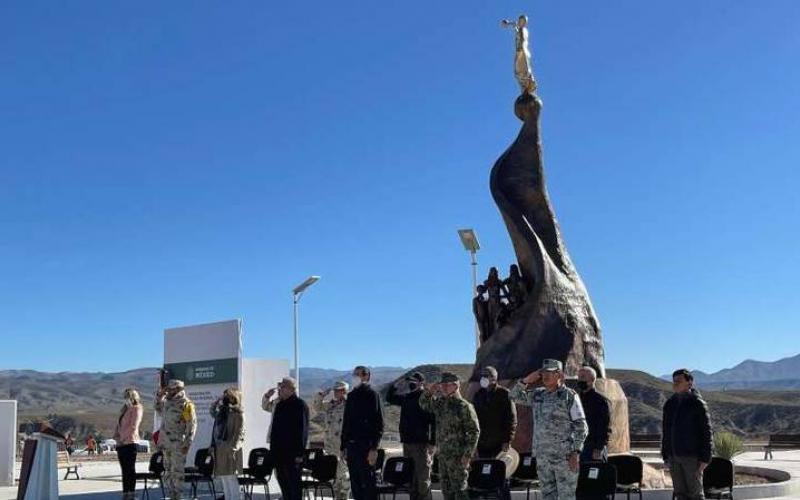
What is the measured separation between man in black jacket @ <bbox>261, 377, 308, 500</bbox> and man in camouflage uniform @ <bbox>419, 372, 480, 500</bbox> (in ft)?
5.49

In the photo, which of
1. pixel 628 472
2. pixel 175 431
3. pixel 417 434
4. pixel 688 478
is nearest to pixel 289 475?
pixel 417 434

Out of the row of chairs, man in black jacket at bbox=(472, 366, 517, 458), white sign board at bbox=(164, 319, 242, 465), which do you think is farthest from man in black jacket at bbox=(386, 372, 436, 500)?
white sign board at bbox=(164, 319, 242, 465)

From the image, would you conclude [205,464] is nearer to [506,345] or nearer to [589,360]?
[506,345]

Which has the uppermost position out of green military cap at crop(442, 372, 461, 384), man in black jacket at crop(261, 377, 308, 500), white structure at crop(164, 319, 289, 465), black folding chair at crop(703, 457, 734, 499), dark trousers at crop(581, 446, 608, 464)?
white structure at crop(164, 319, 289, 465)

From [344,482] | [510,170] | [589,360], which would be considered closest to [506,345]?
[589,360]

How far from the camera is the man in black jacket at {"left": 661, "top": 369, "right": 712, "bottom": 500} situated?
7.77 meters

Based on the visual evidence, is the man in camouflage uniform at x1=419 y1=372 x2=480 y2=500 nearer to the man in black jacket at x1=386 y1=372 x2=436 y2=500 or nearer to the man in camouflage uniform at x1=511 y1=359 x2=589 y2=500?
the man in black jacket at x1=386 y1=372 x2=436 y2=500

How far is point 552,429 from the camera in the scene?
7.04m

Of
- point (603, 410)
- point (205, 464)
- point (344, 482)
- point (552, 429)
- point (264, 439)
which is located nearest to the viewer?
point (552, 429)

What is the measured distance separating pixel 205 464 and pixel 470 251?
399 inches

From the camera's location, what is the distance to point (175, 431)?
10312 mm

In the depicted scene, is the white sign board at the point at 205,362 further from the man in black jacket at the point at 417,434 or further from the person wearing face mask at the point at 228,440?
the man in black jacket at the point at 417,434

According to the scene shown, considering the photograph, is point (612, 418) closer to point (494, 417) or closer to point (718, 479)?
point (718, 479)

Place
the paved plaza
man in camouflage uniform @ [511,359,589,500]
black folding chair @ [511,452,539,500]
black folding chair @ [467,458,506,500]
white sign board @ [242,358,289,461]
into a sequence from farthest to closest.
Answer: white sign board @ [242,358,289,461] < the paved plaza < black folding chair @ [511,452,539,500] < black folding chair @ [467,458,506,500] < man in camouflage uniform @ [511,359,589,500]
